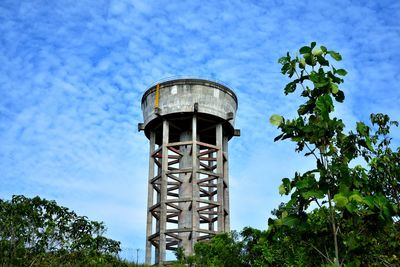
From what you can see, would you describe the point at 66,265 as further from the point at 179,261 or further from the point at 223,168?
the point at 223,168

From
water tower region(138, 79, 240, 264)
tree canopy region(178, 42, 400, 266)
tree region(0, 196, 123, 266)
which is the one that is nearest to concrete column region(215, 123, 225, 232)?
water tower region(138, 79, 240, 264)

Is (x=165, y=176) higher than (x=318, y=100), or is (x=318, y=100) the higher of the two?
(x=165, y=176)

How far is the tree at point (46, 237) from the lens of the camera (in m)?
17.0

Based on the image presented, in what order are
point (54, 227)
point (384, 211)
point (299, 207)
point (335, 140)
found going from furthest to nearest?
point (54, 227)
point (335, 140)
point (299, 207)
point (384, 211)

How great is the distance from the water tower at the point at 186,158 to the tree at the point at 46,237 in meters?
20.4

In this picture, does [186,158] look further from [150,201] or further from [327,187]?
[327,187]

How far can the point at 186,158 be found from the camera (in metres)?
41.6

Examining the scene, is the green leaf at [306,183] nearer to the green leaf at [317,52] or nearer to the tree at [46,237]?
the green leaf at [317,52]

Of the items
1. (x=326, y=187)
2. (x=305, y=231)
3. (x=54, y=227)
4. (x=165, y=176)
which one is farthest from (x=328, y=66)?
(x=165, y=176)

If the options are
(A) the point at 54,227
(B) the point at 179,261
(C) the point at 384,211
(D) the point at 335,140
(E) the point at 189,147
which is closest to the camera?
(C) the point at 384,211

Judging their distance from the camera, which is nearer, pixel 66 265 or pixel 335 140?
pixel 335 140

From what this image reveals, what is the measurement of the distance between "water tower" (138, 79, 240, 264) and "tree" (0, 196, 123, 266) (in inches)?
803

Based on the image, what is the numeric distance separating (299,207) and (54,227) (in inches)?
532

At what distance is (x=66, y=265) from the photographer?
18.0m
